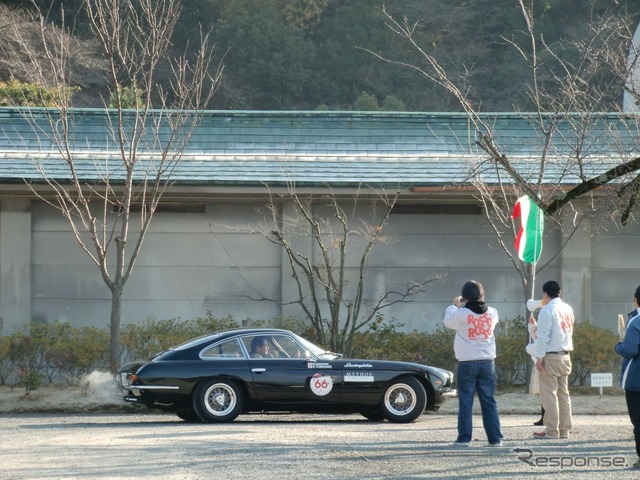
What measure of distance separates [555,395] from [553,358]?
40 centimetres

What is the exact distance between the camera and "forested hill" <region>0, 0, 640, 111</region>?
42469 millimetres

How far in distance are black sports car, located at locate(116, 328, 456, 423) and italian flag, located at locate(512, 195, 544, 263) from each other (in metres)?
2.23

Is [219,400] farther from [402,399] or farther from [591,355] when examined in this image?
[591,355]

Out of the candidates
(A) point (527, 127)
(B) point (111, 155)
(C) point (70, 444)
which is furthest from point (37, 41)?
(C) point (70, 444)

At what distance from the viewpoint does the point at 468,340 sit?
1012 cm

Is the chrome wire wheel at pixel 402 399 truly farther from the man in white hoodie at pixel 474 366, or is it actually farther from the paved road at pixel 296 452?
the man in white hoodie at pixel 474 366

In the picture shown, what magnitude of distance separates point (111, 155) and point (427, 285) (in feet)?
20.6

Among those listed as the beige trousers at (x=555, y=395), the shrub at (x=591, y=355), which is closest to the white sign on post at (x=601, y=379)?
the shrub at (x=591, y=355)

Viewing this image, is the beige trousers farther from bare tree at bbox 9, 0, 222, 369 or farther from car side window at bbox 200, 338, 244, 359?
bare tree at bbox 9, 0, 222, 369

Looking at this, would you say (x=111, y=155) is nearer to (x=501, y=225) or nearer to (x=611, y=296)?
(x=501, y=225)

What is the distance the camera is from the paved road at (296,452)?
8.63 meters

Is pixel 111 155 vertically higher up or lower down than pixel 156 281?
higher up

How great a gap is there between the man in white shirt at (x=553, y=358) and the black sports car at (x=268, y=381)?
2335 mm

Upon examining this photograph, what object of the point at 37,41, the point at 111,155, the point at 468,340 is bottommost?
the point at 468,340
